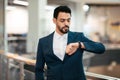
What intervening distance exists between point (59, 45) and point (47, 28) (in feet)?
14.3

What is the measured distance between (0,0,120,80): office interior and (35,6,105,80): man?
1091mm

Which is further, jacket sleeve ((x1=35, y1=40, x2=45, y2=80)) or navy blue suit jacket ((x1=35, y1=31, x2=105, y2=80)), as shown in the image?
jacket sleeve ((x1=35, y1=40, x2=45, y2=80))

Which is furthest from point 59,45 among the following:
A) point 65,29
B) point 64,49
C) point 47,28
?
point 47,28

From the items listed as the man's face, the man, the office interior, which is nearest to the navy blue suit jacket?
the man

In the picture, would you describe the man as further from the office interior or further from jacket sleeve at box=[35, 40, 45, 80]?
the office interior

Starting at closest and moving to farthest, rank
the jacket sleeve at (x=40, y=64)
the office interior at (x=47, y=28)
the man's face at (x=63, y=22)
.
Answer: the man's face at (x=63, y=22) → the jacket sleeve at (x=40, y=64) → the office interior at (x=47, y=28)

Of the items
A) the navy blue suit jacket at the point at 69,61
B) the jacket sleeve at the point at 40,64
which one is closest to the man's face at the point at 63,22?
the navy blue suit jacket at the point at 69,61

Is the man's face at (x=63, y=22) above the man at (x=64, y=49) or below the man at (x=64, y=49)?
above

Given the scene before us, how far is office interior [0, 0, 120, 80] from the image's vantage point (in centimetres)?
459

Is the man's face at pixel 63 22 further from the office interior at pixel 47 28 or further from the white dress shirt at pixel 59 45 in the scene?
the office interior at pixel 47 28

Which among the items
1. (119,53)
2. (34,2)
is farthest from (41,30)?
(119,53)

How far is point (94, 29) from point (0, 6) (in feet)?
33.2

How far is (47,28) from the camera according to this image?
6211 mm

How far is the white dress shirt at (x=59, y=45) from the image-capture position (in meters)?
1.85
